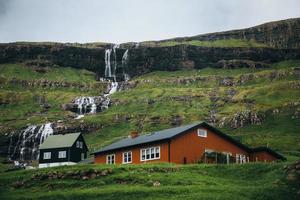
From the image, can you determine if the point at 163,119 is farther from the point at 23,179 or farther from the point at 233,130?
the point at 23,179

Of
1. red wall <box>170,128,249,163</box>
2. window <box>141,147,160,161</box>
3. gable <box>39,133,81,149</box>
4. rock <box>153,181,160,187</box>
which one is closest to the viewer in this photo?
rock <box>153,181,160,187</box>

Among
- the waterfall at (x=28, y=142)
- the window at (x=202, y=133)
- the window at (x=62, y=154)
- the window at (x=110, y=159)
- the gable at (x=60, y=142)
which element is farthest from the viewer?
the waterfall at (x=28, y=142)

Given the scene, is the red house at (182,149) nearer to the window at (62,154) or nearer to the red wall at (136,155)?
the red wall at (136,155)

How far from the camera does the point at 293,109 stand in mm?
180125

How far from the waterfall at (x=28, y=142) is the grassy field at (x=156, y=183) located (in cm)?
10247

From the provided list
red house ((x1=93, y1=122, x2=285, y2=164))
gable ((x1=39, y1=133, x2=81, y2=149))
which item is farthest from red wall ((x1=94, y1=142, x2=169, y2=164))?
gable ((x1=39, y1=133, x2=81, y2=149))

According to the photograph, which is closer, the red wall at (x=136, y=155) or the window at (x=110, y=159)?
the red wall at (x=136, y=155)

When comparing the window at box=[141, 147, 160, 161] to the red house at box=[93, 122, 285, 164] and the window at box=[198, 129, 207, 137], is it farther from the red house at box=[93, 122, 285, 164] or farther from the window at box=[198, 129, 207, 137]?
the window at box=[198, 129, 207, 137]

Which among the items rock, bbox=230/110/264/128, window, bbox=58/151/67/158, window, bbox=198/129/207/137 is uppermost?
rock, bbox=230/110/264/128

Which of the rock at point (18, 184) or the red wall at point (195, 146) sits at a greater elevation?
the red wall at point (195, 146)

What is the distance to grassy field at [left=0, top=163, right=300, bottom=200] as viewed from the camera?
1924 inches

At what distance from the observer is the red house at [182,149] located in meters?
74.1

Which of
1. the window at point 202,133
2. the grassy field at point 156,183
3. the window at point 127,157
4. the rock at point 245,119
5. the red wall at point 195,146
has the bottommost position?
the grassy field at point 156,183

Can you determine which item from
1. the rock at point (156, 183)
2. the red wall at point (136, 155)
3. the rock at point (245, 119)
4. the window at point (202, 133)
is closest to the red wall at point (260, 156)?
the window at point (202, 133)
